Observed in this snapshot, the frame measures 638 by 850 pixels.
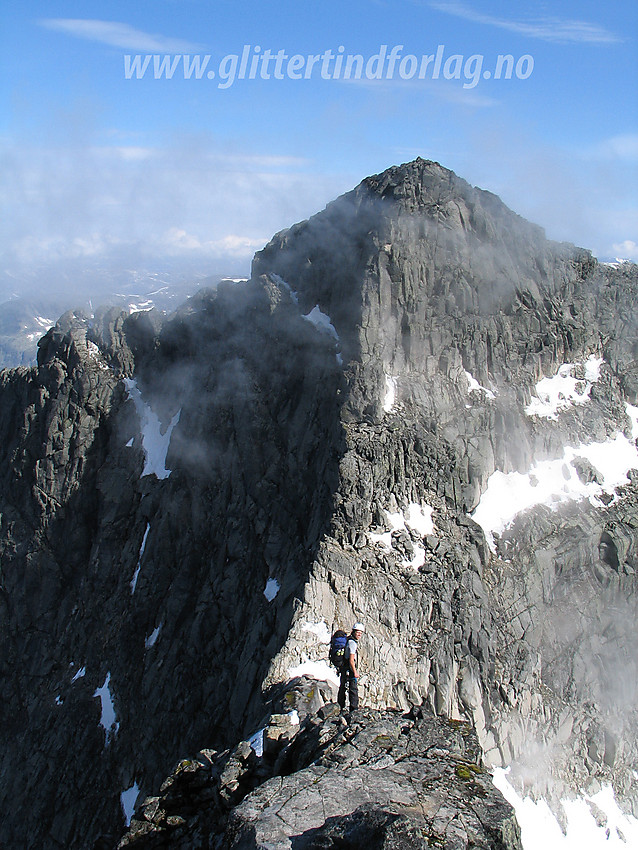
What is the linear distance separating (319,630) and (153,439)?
1397 inches

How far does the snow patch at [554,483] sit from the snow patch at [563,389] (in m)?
4.60

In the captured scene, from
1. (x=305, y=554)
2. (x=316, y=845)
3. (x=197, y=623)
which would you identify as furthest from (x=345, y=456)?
(x=316, y=845)

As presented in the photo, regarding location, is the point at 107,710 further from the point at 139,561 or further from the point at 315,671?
the point at 315,671

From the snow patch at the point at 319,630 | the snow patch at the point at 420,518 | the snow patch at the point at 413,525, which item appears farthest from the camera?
the snow patch at the point at 420,518

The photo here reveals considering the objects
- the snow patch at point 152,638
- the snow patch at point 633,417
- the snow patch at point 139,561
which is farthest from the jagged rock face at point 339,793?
the snow patch at point 633,417

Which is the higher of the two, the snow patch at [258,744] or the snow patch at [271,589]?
the snow patch at [271,589]

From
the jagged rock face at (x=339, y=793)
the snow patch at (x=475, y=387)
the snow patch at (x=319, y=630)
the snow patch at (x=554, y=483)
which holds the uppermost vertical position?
the snow patch at (x=475, y=387)

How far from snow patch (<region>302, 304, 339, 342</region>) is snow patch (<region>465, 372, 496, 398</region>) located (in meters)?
13.6

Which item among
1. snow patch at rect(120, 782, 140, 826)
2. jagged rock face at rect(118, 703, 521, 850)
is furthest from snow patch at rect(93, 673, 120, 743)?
jagged rock face at rect(118, 703, 521, 850)

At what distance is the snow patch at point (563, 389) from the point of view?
2559 inches

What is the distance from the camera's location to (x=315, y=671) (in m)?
35.8

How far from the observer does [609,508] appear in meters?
60.1

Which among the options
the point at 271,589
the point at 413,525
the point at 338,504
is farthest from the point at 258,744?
the point at 413,525

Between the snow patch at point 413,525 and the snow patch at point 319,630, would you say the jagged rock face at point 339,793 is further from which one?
the snow patch at point 413,525
